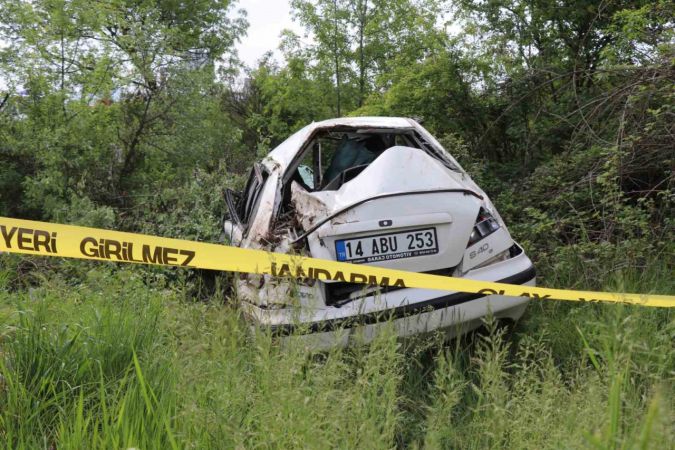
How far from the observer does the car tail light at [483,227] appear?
10.3 feet

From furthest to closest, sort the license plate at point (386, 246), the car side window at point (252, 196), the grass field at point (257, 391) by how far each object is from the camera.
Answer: the car side window at point (252, 196)
the license plate at point (386, 246)
the grass field at point (257, 391)

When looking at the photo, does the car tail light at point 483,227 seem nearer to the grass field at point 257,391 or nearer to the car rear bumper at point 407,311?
the car rear bumper at point 407,311

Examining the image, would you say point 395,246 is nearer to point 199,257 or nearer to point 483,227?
point 483,227

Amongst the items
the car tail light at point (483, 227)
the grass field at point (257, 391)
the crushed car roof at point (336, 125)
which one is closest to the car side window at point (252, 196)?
the crushed car roof at point (336, 125)

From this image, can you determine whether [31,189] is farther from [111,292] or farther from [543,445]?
[543,445]

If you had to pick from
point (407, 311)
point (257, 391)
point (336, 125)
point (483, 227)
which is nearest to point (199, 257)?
point (257, 391)

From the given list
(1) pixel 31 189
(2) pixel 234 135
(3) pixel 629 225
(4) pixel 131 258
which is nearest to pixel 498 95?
(3) pixel 629 225

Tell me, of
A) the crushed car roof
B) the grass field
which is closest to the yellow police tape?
the grass field

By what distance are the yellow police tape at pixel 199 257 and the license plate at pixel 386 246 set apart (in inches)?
4.8

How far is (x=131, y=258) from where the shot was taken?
2.85 metres

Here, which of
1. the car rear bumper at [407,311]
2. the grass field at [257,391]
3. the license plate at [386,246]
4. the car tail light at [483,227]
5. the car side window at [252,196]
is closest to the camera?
the grass field at [257,391]

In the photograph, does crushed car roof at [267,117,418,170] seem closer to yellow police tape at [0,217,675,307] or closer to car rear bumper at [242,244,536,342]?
yellow police tape at [0,217,675,307]

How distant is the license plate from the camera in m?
2.96

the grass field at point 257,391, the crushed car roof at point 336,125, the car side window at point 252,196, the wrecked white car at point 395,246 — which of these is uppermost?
the crushed car roof at point 336,125
